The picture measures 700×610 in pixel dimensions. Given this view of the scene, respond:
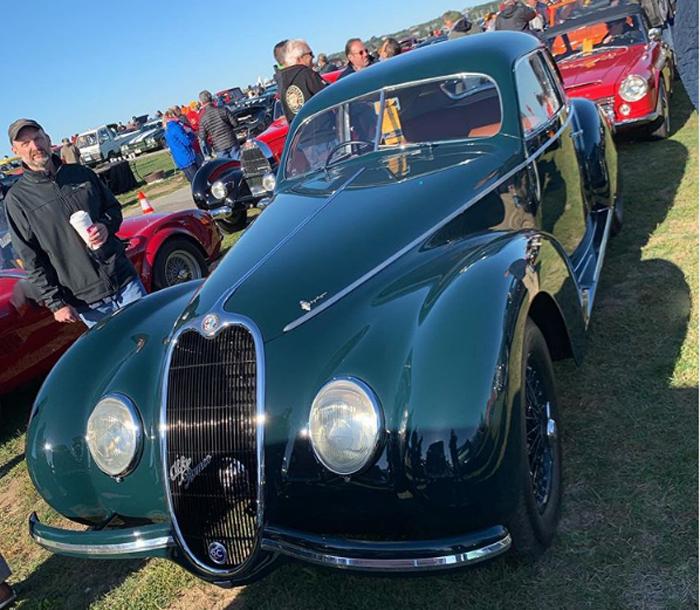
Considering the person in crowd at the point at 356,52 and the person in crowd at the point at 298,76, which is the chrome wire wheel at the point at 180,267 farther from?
the person in crowd at the point at 356,52

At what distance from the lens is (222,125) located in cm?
1148

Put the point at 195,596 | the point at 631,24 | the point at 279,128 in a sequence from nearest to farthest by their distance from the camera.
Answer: the point at 195,596, the point at 631,24, the point at 279,128

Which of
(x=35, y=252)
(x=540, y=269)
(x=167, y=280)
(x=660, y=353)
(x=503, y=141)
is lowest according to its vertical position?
(x=660, y=353)

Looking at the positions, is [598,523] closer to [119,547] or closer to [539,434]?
[539,434]

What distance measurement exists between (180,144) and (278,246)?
9.62 meters

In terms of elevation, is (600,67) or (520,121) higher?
(520,121)

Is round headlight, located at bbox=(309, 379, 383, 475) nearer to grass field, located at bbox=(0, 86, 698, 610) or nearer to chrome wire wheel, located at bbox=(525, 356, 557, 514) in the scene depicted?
grass field, located at bbox=(0, 86, 698, 610)

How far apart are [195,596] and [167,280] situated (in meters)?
4.25

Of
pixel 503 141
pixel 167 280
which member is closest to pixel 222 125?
pixel 167 280

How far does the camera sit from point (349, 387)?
2.24m

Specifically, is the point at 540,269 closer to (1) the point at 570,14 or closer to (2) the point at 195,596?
(2) the point at 195,596

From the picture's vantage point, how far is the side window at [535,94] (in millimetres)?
3836

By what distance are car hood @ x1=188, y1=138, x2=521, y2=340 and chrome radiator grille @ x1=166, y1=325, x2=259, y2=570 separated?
185 mm

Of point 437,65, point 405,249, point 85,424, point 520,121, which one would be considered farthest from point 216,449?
point 437,65
